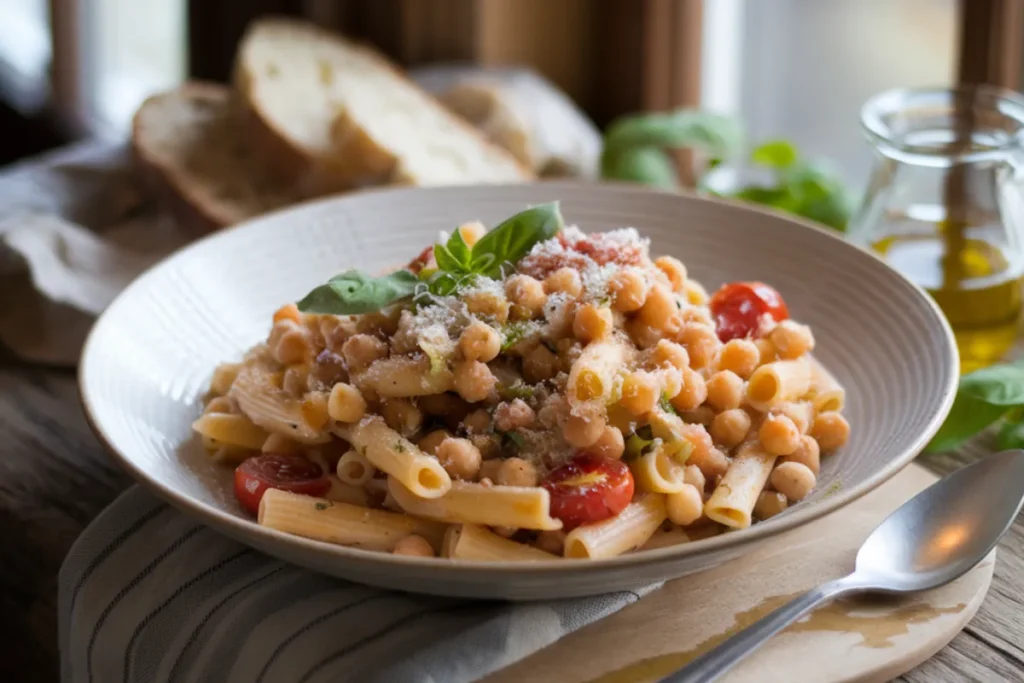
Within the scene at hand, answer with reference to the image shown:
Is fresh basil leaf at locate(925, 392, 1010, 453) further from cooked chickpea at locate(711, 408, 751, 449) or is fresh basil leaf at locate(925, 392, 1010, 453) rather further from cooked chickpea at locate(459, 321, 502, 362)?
cooked chickpea at locate(459, 321, 502, 362)

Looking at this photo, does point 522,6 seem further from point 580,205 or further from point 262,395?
point 262,395

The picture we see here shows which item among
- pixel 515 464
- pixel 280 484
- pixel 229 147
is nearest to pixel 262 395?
pixel 280 484

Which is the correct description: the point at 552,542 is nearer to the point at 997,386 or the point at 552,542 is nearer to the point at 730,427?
the point at 730,427

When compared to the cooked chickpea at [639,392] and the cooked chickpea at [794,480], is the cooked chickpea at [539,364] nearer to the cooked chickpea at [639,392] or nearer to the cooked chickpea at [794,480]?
the cooked chickpea at [639,392]

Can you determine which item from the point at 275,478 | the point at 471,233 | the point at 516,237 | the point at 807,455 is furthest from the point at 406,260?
the point at 807,455

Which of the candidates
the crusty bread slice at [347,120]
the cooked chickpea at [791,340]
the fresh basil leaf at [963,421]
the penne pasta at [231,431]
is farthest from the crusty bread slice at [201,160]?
the fresh basil leaf at [963,421]

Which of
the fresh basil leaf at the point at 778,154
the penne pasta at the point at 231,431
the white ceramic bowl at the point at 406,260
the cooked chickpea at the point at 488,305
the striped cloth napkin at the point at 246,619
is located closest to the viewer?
the white ceramic bowl at the point at 406,260
